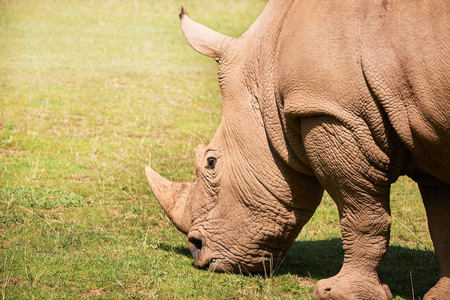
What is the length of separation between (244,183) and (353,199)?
1.00 m

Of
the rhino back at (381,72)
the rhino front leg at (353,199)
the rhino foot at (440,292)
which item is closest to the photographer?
the rhino back at (381,72)

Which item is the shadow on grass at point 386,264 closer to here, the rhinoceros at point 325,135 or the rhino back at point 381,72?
the rhinoceros at point 325,135

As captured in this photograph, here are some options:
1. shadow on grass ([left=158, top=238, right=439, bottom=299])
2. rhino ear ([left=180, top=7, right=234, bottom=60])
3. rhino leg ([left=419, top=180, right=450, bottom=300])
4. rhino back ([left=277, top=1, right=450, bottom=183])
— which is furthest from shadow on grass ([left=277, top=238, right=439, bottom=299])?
rhino ear ([left=180, top=7, right=234, bottom=60])

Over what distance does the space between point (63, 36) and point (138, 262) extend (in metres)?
12.5

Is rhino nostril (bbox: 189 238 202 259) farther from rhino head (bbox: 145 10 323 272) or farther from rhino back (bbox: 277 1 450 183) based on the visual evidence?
rhino back (bbox: 277 1 450 183)

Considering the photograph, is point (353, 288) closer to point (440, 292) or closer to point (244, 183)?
point (440, 292)

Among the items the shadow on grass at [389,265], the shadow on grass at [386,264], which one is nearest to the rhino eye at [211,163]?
the shadow on grass at [386,264]

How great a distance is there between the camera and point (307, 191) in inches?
207

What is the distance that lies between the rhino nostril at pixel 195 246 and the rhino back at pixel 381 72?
1.67 meters

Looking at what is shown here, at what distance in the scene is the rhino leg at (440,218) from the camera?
488 centimetres

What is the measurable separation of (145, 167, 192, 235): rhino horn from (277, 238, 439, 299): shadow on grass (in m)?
0.99

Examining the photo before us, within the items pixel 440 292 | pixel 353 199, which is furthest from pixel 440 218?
pixel 353 199

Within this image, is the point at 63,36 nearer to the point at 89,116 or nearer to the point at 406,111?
the point at 89,116

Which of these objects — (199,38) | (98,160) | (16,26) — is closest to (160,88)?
(98,160)
